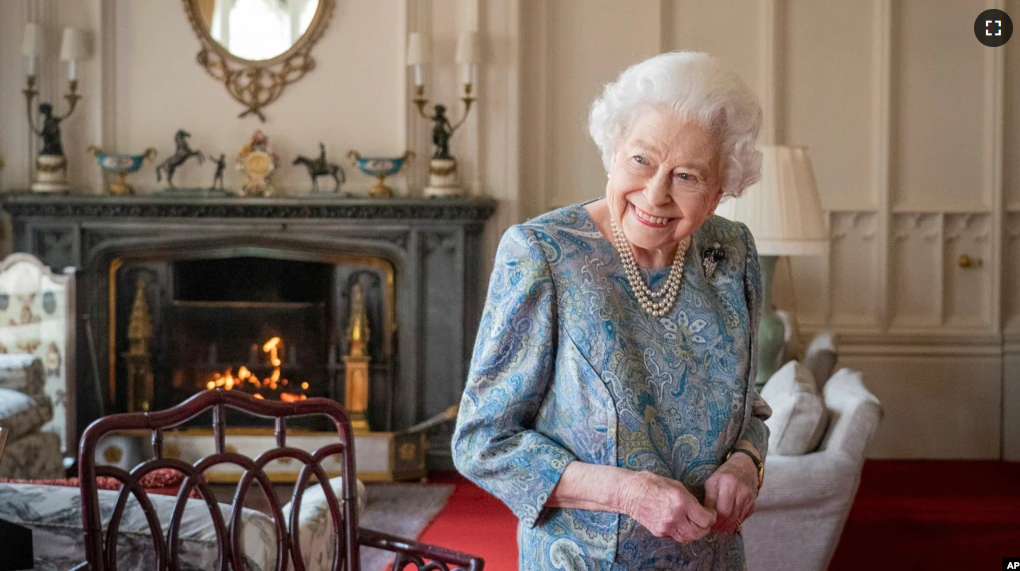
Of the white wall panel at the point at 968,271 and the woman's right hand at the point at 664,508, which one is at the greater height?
the white wall panel at the point at 968,271

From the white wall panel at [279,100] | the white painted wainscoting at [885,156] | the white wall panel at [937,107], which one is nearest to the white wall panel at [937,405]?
the white painted wainscoting at [885,156]

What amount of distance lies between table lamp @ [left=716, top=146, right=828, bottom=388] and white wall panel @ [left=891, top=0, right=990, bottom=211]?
2092 millimetres

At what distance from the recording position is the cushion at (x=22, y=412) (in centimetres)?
438

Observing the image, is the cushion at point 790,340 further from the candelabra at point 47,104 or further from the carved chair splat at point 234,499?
the candelabra at point 47,104

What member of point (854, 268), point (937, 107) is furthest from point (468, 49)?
point (937, 107)

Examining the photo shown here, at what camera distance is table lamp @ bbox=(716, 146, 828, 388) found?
3.59m

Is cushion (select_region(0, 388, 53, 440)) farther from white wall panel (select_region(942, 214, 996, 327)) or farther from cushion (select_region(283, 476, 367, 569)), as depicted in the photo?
white wall panel (select_region(942, 214, 996, 327))

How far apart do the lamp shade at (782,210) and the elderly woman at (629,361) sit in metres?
2.14

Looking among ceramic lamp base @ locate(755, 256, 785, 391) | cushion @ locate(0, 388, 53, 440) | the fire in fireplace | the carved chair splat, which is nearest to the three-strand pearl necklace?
the carved chair splat

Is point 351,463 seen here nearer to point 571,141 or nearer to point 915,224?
point 571,141

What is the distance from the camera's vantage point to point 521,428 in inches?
56.1

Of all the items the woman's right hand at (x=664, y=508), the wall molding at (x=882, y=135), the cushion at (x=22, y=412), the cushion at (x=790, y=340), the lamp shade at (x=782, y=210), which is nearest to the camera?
the woman's right hand at (x=664, y=508)

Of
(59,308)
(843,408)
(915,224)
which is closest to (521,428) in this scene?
(843,408)

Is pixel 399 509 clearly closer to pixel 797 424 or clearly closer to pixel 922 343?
pixel 797 424
